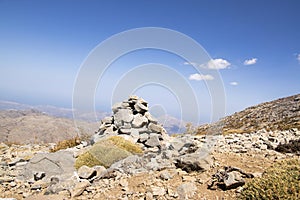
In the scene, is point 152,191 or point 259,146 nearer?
point 152,191

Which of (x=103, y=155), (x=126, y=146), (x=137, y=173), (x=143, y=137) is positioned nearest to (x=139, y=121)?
(x=143, y=137)

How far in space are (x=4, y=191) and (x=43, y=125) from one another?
47.9 meters

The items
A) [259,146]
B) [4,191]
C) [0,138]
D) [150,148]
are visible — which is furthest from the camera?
[0,138]

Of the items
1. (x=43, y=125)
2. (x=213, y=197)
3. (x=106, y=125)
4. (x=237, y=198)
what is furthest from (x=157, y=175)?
(x=43, y=125)

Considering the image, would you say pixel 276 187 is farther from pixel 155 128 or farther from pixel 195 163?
pixel 155 128

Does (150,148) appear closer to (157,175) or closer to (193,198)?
(157,175)

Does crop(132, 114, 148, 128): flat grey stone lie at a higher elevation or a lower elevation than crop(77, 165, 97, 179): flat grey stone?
higher

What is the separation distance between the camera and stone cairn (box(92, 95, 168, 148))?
14.8m

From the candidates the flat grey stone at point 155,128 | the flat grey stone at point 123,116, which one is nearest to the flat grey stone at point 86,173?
the flat grey stone at point 123,116

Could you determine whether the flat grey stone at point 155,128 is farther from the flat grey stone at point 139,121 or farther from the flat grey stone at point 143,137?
the flat grey stone at point 143,137

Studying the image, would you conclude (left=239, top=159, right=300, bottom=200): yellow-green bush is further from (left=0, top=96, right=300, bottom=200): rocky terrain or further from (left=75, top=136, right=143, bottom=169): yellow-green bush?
(left=75, top=136, right=143, bottom=169): yellow-green bush

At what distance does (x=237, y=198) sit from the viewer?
600 cm

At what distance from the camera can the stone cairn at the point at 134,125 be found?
14.8m

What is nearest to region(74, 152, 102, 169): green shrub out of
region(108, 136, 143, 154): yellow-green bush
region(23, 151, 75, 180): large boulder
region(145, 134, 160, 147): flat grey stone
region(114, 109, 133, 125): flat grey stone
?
region(23, 151, 75, 180): large boulder
